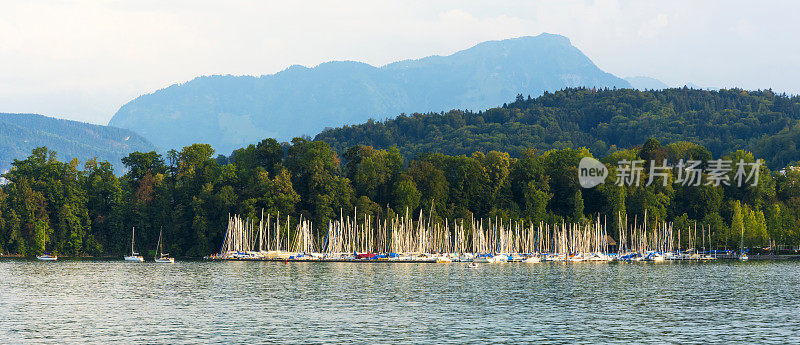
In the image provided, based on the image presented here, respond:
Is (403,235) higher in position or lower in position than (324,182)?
lower

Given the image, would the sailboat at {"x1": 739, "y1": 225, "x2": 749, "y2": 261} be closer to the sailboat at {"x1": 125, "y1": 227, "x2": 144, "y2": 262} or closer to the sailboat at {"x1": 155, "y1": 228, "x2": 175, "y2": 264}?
the sailboat at {"x1": 155, "y1": 228, "x2": 175, "y2": 264}

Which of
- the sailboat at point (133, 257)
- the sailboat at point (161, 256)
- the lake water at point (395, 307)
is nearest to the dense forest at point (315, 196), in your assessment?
the sailboat at point (161, 256)

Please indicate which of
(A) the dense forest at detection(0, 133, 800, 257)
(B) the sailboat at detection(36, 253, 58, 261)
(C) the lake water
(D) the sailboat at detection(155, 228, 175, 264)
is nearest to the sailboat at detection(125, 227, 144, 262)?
(A) the dense forest at detection(0, 133, 800, 257)

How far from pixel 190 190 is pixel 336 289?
78.0m

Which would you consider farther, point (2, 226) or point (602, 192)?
point (602, 192)

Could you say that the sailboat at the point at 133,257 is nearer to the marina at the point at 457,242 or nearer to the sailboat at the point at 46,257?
the marina at the point at 457,242

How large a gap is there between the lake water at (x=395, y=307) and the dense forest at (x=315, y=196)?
40288mm

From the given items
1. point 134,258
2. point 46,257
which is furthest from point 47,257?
point 134,258

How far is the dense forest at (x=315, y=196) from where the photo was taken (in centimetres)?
15012

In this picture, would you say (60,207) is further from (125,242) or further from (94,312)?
(94,312)

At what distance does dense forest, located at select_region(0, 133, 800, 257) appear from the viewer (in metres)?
150

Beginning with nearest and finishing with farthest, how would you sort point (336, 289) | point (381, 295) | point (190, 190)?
point (381, 295) < point (336, 289) < point (190, 190)

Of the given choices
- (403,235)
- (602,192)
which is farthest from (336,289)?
(602,192)

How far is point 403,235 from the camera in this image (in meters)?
153
